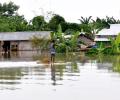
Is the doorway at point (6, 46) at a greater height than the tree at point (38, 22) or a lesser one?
lesser

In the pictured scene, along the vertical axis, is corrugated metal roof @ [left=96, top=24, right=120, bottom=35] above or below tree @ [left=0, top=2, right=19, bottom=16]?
below

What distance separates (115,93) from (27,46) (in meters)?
49.6

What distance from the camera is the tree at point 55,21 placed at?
282 feet

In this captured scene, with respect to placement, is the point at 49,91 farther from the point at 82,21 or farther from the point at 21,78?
the point at 82,21

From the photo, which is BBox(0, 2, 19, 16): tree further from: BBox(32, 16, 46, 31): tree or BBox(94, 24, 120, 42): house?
BBox(94, 24, 120, 42): house

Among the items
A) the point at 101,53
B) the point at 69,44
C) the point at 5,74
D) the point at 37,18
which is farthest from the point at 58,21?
the point at 5,74

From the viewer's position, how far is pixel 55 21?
8862cm

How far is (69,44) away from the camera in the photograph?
57094mm

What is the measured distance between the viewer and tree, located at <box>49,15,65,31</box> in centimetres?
8581

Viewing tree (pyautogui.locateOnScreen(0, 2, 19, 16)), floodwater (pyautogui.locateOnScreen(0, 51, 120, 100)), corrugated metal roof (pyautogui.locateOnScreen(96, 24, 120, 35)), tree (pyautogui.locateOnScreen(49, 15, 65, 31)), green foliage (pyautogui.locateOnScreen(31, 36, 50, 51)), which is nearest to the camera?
floodwater (pyautogui.locateOnScreen(0, 51, 120, 100))

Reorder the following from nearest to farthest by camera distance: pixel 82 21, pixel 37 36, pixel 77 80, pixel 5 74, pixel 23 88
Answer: pixel 23 88 → pixel 77 80 → pixel 5 74 → pixel 37 36 → pixel 82 21

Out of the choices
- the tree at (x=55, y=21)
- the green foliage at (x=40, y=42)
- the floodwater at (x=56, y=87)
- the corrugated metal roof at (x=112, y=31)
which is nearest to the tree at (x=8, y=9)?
the tree at (x=55, y=21)

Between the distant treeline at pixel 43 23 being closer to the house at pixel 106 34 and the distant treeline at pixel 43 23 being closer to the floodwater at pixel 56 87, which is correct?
the house at pixel 106 34

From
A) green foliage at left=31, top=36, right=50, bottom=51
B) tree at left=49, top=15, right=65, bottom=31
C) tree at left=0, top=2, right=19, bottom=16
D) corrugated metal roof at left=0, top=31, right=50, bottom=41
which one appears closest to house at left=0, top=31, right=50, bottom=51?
corrugated metal roof at left=0, top=31, right=50, bottom=41
